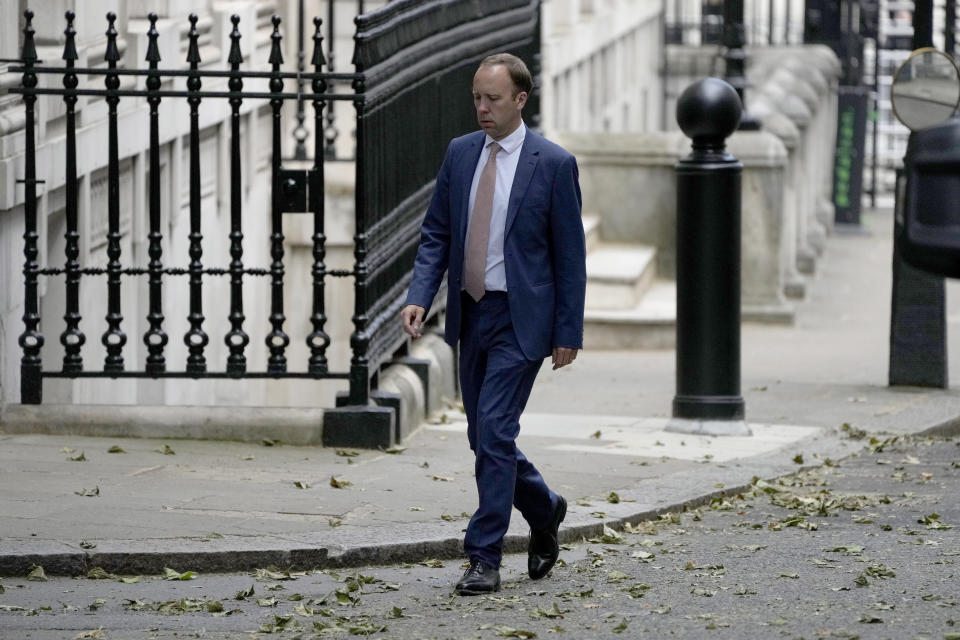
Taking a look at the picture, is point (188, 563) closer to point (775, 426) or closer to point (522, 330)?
point (522, 330)

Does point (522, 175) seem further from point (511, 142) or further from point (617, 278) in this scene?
point (617, 278)

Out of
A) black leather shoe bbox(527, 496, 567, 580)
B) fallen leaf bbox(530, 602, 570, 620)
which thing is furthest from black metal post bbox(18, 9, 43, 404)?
fallen leaf bbox(530, 602, 570, 620)

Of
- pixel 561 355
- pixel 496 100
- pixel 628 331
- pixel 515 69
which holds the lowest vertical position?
pixel 628 331

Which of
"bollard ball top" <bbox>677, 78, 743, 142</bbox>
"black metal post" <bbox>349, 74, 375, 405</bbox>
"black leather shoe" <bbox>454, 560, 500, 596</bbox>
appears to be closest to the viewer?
"black leather shoe" <bbox>454, 560, 500, 596</bbox>

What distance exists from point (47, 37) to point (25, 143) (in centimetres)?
154

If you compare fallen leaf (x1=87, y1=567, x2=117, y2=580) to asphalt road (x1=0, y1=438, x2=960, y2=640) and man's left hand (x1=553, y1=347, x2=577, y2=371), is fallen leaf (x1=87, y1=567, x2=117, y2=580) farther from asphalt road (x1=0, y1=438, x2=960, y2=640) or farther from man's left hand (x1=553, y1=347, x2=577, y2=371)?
man's left hand (x1=553, y1=347, x2=577, y2=371)

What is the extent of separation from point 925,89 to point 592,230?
5.57 m

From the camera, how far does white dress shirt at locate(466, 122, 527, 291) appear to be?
21.2 feet

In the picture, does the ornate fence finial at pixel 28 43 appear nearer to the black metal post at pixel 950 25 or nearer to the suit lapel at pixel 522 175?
the suit lapel at pixel 522 175

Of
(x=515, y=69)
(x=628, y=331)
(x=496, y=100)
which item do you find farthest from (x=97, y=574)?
(x=628, y=331)

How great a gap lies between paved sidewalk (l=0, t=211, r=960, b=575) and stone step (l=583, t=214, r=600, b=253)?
3906 mm

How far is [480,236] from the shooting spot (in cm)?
649

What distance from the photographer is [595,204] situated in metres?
17.5

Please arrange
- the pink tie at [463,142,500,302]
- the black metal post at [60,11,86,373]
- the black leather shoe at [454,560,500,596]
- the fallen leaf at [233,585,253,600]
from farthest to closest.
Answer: the black metal post at [60,11,86,373]
the pink tie at [463,142,500,302]
the black leather shoe at [454,560,500,596]
the fallen leaf at [233,585,253,600]
